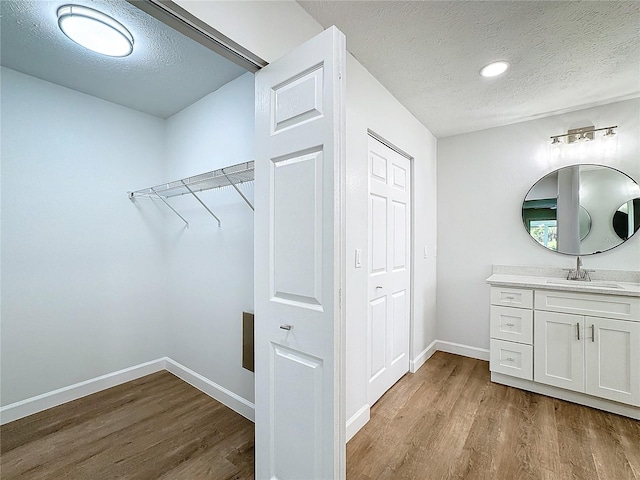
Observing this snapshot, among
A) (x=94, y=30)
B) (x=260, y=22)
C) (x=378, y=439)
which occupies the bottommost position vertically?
(x=378, y=439)

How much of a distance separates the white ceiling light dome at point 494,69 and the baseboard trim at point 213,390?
9.50 ft

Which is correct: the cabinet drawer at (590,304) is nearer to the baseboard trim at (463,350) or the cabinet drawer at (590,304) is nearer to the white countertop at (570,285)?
the white countertop at (570,285)

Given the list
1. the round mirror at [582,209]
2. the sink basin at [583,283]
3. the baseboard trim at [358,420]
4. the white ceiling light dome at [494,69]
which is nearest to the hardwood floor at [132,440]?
the baseboard trim at [358,420]

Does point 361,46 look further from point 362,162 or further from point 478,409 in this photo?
point 478,409

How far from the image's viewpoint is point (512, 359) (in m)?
2.55

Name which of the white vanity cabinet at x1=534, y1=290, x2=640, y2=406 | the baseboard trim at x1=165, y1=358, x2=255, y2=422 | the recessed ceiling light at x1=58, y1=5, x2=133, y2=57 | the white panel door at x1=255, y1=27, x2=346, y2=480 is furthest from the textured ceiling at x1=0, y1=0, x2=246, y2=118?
the white vanity cabinet at x1=534, y1=290, x2=640, y2=406

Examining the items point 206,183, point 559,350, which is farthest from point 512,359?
point 206,183

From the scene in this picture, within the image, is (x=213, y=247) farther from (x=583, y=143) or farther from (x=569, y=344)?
(x=583, y=143)

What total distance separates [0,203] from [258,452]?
95.6 inches

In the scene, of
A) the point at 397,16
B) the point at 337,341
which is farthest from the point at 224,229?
the point at 397,16

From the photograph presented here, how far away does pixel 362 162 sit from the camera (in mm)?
2037

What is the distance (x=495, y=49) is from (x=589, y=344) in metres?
2.26

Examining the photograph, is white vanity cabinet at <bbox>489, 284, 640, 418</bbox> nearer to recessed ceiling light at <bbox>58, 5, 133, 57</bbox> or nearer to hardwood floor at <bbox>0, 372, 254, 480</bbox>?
hardwood floor at <bbox>0, 372, 254, 480</bbox>

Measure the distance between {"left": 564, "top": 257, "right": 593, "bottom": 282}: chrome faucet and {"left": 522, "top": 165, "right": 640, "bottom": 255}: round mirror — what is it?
4.5 inches
